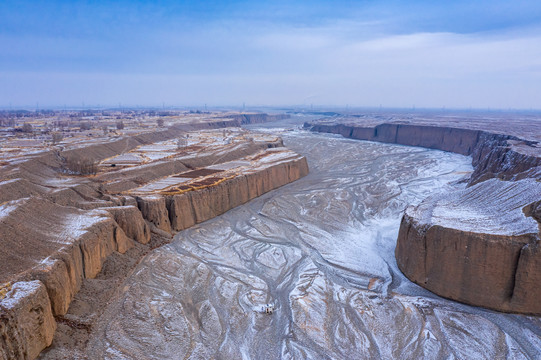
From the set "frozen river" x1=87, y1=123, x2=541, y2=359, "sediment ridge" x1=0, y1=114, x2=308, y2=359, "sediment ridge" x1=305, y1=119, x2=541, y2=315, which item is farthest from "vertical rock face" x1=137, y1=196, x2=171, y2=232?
"sediment ridge" x1=305, y1=119, x2=541, y2=315

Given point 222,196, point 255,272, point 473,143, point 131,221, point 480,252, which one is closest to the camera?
point 480,252

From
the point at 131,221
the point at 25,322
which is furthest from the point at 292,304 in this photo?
the point at 131,221

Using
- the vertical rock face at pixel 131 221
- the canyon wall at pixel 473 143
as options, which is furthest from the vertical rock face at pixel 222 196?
the canyon wall at pixel 473 143

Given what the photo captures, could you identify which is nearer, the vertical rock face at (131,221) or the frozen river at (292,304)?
the frozen river at (292,304)

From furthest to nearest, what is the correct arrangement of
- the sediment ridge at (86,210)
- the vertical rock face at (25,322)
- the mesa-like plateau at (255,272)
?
the mesa-like plateau at (255,272), the sediment ridge at (86,210), the vertical rock face at (25,322)

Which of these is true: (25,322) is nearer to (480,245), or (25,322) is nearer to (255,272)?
(255,272)

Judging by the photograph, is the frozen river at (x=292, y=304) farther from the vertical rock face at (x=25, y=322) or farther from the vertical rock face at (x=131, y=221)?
the vertical rock face at (x=25, y=322)

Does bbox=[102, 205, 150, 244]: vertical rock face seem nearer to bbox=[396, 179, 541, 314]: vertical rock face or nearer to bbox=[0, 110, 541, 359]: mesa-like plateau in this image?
bbox=[0, 110, 541, 359]: mesa-like plateau
